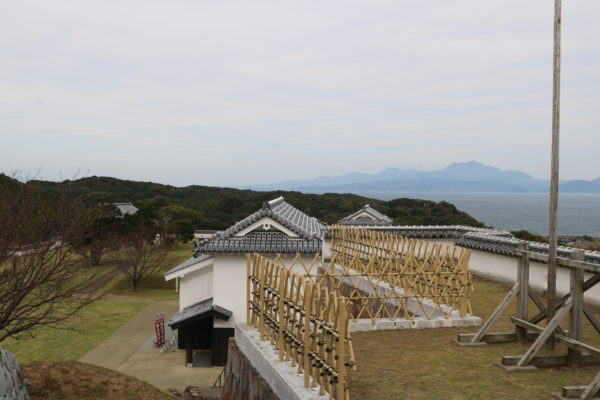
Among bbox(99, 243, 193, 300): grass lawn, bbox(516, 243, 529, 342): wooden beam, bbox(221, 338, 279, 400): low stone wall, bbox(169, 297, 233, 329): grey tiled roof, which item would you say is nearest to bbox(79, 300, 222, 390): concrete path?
bbox(169, 297, 233, 329): grey tiled roof

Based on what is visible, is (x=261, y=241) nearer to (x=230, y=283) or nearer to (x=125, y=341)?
(x=230, y=283)

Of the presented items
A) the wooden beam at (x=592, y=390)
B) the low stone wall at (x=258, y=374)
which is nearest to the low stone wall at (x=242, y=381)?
the low stone wall at (x=258, y=374)

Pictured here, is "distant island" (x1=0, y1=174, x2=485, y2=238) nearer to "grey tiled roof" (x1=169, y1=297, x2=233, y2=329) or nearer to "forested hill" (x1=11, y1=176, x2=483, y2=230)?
"forested hill" (x1=11, y1=176, x2=483, y2=230)

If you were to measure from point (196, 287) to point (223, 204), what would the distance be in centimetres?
6120

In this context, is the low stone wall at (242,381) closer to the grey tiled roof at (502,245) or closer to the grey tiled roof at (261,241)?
the grey tiled roof at (261,241)

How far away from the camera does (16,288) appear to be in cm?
1174

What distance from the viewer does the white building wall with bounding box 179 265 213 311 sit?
20.0m

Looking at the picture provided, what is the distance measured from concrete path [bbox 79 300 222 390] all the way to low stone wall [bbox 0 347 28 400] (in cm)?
791

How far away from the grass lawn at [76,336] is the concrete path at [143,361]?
625mm

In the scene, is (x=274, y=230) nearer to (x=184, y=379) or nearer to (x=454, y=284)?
(x=184, y=379)

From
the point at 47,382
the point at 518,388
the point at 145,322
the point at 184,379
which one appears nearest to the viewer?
the point at 518,388

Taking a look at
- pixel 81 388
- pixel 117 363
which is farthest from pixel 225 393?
pixel 117 363

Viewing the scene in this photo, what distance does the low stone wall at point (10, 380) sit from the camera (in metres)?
8.07

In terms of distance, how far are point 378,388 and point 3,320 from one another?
8.16m
